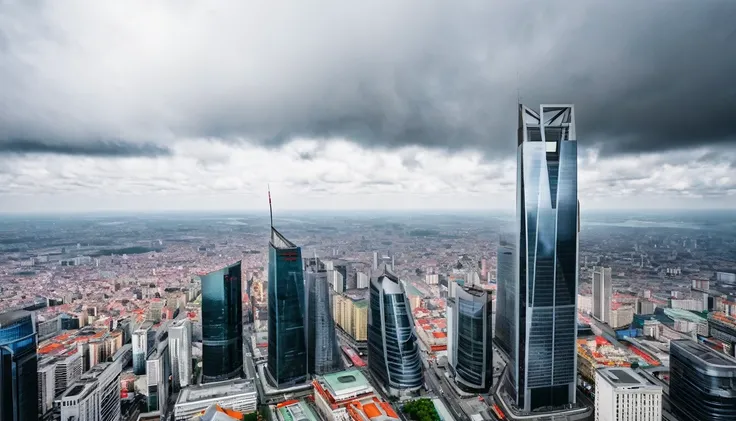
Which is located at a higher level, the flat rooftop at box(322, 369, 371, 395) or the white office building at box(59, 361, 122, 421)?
the white office building at box(59, 361, 122, 421)

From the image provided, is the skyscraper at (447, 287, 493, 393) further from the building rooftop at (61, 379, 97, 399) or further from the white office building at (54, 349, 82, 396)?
the white office building at (54, 349, 82, 396)

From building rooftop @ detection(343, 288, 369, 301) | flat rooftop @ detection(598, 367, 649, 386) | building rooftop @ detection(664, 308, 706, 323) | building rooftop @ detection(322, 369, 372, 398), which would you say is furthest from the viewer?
building rooftop @ detection(343, 288, 369, 301)

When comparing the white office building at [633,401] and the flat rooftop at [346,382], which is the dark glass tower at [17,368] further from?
the white office building at [633,401]

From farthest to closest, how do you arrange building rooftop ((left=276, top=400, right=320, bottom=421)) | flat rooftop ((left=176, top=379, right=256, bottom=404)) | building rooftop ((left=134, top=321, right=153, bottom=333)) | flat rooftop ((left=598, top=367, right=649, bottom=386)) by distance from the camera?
building rooftop ((left=134, top=321, right=153, bottom=333))
flat rooftop ((left=176, top=379, right=256, bottom=404))
building rooftop ((left=276, top=400, right=320, bottom=421))
flat rooftop ((left=598, top=367, right=649, bottom=386))

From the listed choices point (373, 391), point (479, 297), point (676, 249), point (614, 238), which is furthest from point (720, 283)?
point (373, 391)

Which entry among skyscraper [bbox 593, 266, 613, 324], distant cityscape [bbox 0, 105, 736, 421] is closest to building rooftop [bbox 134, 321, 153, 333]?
distant cityscape [bbox 0, 105, 736, 421]

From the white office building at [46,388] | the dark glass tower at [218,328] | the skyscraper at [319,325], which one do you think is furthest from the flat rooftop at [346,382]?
the white office building at [46,388]
